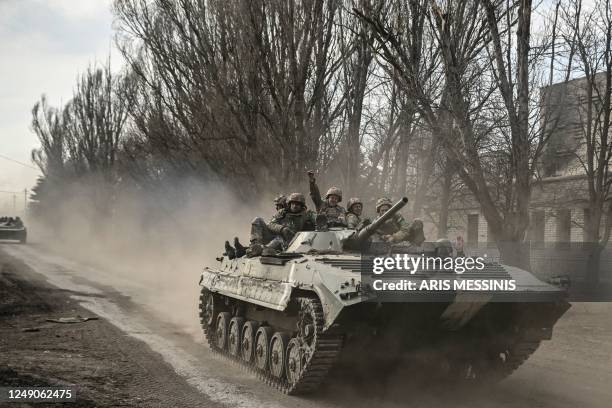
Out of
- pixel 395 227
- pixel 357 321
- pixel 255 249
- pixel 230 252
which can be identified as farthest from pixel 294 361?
pixel 230 252

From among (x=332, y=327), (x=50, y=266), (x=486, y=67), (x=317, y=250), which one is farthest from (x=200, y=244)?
(x=332, y=327)

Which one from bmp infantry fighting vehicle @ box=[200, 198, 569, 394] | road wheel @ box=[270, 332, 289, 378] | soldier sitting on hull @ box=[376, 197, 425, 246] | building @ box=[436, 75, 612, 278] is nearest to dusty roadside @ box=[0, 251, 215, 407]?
road wheel @ box=[270, 332, 289, 378]

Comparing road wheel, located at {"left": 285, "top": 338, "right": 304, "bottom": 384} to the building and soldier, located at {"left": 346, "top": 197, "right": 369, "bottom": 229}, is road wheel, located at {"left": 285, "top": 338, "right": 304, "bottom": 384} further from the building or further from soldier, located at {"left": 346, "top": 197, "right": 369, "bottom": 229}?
the building

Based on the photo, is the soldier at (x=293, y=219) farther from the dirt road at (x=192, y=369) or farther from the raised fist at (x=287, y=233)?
the dirt road at (x=192, y=369)

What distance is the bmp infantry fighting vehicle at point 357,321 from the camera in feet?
24.1

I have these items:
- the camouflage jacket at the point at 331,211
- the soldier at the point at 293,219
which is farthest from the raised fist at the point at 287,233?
the camouflage jacket at the point at 331,211

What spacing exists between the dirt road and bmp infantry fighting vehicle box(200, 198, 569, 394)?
0.99 feet

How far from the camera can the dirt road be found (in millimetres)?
7641

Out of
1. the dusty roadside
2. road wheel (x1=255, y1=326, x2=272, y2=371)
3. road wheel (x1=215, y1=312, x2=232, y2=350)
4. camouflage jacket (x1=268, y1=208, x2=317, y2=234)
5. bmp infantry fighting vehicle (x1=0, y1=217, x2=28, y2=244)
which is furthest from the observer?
bmp infantry fighting vehicle (x1=0, y1=217, x2=28, y2=244)

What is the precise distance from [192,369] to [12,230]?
32517mm

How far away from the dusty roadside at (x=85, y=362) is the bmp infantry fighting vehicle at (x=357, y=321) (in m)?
1.06

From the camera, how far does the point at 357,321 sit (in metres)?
7.37

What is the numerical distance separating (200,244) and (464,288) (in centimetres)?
2168

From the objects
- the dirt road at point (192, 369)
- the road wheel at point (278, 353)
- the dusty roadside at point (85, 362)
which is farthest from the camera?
the road wheel at point (278, 353)
